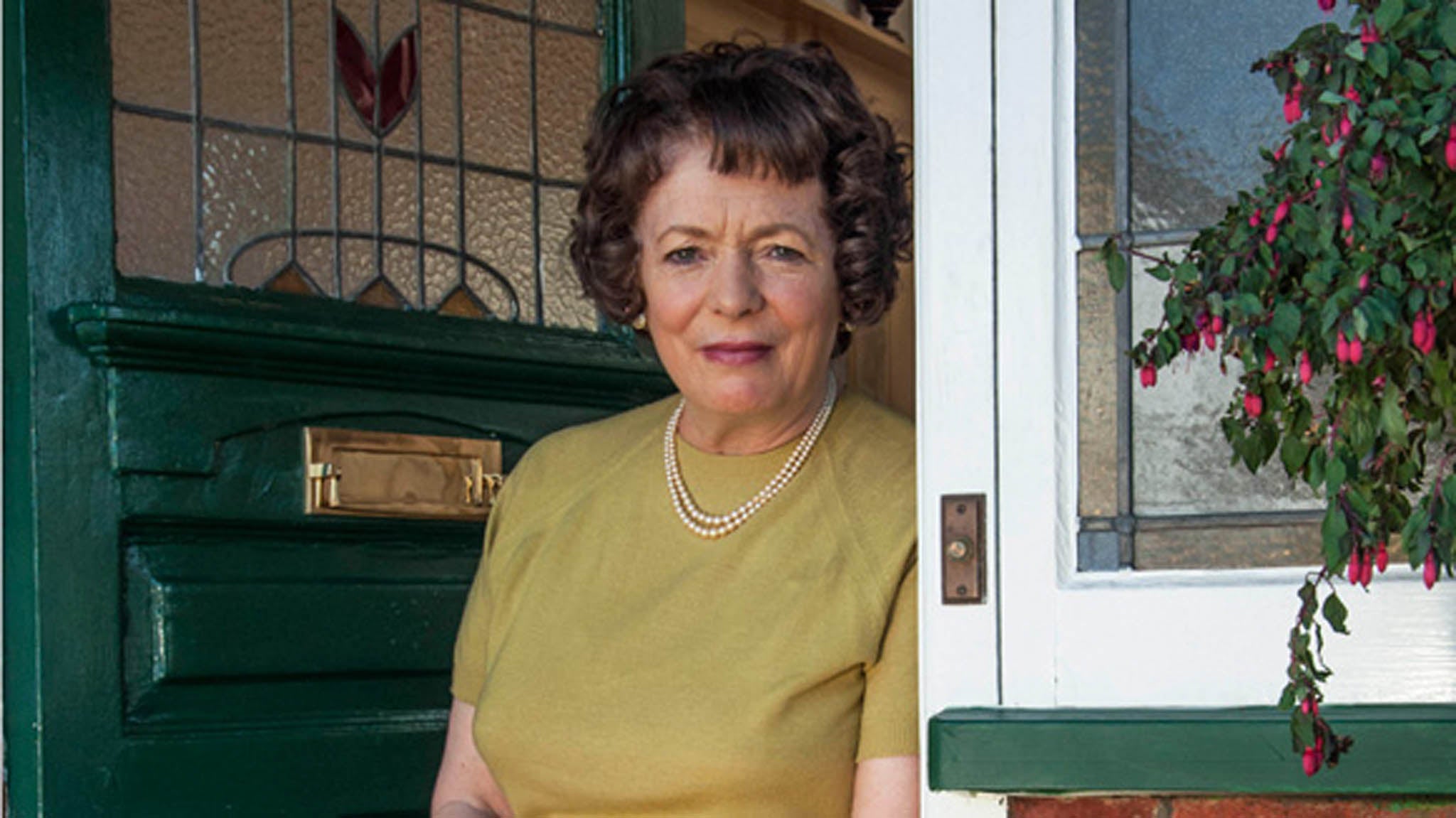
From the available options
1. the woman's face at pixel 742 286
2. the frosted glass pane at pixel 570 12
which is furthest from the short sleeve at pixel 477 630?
the frosted glass pane at pixel 570 12

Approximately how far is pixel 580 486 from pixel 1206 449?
944 millimetres

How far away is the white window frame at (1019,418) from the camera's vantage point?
206 centimetres

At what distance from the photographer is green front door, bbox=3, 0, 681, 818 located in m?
2.70

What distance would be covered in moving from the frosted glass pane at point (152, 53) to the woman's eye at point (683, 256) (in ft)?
2.50

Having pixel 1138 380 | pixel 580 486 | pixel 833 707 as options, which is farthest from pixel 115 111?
pixel 1138 380

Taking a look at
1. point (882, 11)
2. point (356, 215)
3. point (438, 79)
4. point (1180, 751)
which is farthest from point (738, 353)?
point (882, 11)

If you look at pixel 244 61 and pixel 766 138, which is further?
pixel 244 61

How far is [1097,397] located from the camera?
83.6 inches

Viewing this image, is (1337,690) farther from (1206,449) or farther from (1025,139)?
(1025,139)

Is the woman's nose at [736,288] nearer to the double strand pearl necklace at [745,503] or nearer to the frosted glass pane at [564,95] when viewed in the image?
the double strand pearl necklace at [745,503]

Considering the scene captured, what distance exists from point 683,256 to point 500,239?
858 millimetres

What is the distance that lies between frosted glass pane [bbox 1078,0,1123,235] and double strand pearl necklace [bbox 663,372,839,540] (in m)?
0.55

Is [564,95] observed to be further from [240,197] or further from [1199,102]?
[1199,102]

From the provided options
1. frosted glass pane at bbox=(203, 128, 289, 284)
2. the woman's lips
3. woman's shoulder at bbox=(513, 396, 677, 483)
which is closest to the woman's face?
the woman's lips
